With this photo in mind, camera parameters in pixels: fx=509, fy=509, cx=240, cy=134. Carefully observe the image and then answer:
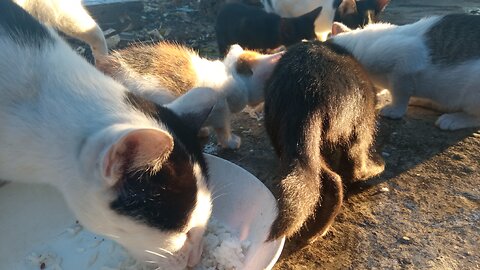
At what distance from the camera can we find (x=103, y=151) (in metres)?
1.42

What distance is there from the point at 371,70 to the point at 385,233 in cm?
137

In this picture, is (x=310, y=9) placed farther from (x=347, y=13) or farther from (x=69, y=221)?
(x=69, y=221)

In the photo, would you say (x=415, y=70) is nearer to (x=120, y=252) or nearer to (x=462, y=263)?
(x=462, y=263)

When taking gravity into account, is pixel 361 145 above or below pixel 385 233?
above

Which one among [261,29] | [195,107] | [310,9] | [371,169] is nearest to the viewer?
[195,107]

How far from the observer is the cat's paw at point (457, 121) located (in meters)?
3.02

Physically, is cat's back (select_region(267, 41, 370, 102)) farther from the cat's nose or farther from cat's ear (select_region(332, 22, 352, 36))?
cat's ear (select_region(332, 22, 352, 36))

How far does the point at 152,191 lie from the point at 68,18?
7.98 ft

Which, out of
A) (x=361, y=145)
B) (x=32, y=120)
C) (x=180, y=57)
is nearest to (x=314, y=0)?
(x=180, y=57)

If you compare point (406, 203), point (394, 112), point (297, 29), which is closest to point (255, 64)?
point (394, 112)

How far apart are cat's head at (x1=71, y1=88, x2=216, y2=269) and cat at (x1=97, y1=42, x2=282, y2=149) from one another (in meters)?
0.98

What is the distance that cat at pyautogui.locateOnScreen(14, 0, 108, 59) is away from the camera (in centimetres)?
341

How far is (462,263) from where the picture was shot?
2.03 metres

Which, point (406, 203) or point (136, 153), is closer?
point (136, 153)
